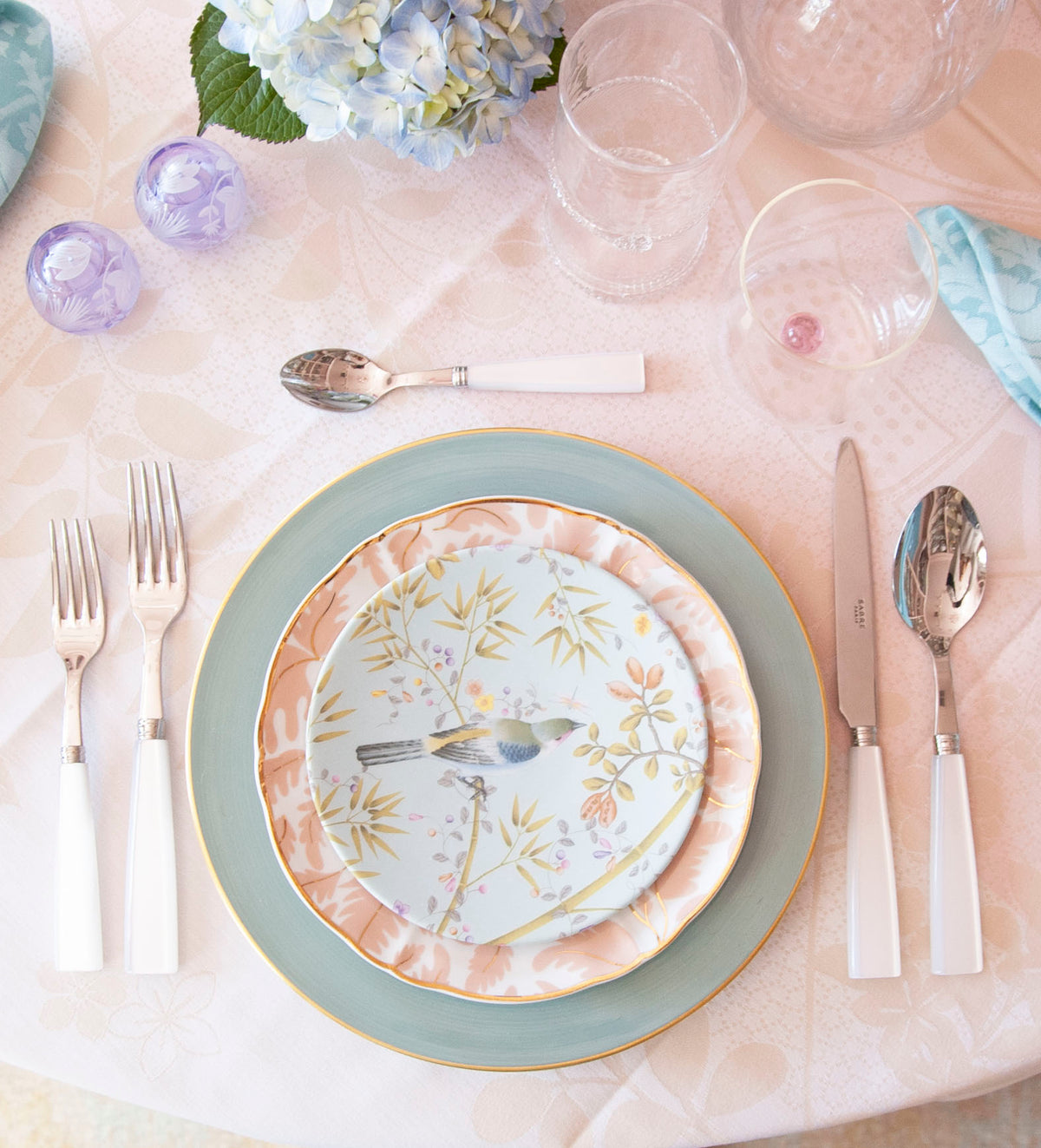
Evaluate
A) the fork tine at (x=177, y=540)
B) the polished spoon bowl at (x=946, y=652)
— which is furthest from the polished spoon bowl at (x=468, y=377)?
the polished spoon bowl at (x=946, y=652)

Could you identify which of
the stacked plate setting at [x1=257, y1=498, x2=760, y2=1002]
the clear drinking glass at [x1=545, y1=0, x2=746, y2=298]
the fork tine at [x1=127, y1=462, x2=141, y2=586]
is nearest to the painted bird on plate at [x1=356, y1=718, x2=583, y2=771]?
the stacked plate setting at [x1=257, y1=498, x2=760, y2=1002]

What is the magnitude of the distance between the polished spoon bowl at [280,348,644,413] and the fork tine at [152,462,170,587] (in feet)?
0.36

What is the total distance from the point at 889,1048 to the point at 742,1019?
0.30 ft

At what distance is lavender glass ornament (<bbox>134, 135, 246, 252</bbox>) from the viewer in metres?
0.62

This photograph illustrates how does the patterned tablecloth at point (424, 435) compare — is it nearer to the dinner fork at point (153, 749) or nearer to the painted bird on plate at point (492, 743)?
the dinner fork at point (153, 749)

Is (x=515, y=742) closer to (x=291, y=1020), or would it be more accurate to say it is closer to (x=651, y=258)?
(x=291, y=1020)

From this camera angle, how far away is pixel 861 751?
59 cm

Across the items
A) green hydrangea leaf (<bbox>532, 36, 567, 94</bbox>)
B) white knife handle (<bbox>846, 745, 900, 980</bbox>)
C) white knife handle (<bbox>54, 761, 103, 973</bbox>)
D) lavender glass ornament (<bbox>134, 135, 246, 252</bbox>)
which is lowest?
white knife handle (<bbox>54, 761, 103, 973</bbox>)

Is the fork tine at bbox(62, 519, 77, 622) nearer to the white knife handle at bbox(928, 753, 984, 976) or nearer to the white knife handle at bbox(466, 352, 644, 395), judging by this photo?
the white knife handle at bbox(466, 352, 644, 395)

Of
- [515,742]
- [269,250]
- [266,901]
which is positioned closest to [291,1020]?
[266,901]

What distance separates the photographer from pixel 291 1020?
23.0 inches

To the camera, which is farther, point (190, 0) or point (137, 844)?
point (190, 0)

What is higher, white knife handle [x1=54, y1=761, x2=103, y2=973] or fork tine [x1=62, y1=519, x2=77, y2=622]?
fork tine [x1=62, y1=519, x2=77, y2=622]

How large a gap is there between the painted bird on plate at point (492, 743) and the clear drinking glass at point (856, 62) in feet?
1.54
